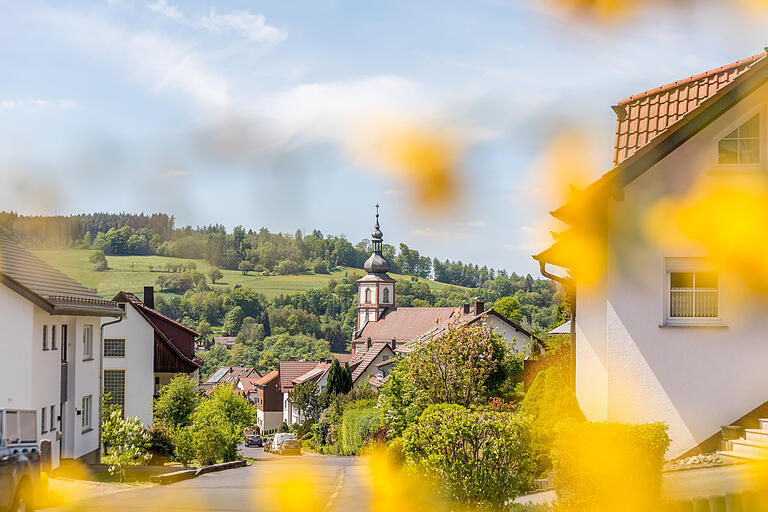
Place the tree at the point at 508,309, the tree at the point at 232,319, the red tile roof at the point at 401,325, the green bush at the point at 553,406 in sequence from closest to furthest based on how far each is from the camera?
the green bush at the point at 553,406
the tree at the point at 232,319
the tree at the point at 508,309
the red tile roof at the point at 401,325

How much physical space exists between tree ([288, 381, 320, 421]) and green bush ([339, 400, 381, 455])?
3643cm

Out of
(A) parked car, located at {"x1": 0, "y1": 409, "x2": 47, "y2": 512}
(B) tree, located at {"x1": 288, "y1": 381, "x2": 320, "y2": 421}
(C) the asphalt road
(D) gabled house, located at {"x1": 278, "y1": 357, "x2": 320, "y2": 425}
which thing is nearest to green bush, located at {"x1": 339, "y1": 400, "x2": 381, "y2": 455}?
(C) the asphalt road

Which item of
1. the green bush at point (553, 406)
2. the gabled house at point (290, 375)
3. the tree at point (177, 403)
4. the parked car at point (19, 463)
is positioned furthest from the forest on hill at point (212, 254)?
the gabled house at point (290, 375)

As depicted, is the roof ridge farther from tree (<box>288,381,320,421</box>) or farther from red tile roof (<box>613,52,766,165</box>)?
tree (<box>288,381,320,421</box>)

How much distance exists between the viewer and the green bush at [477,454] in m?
13.4

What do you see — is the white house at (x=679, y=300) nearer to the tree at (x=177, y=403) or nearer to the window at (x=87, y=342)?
the window at (x=87, y=342)

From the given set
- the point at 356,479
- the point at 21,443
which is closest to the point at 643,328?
the point at 356,479

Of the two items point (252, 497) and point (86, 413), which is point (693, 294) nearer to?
point (252, 497)

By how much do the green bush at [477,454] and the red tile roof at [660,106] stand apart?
5.95 meters

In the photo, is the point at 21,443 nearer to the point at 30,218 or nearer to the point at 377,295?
the point at 30,218

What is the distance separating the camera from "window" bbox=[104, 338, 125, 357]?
43094 millimetres

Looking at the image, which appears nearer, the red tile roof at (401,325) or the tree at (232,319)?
the tree at (232,319)

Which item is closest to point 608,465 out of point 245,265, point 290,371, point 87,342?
point 245,265

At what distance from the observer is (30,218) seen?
324 inches
